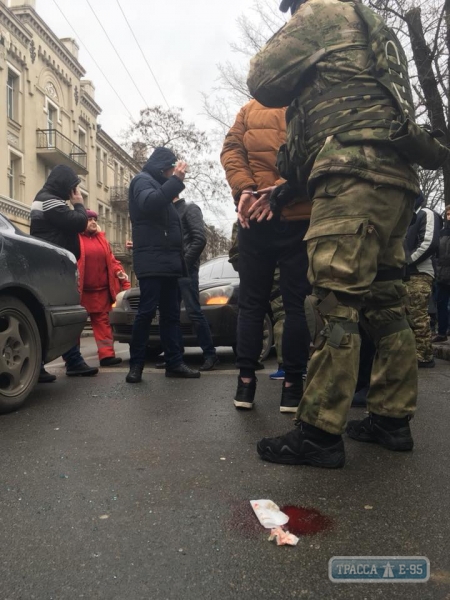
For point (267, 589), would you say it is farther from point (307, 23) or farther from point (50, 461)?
point (307, 23)

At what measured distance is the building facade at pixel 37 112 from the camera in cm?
2336

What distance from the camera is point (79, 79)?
31.6 metres

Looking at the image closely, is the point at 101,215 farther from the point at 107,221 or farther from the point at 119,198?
the point at 119,198

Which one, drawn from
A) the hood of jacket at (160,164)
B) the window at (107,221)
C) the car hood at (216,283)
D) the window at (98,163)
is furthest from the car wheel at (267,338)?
the window at (107,221)

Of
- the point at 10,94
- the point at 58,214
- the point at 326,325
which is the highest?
the point at 10,94

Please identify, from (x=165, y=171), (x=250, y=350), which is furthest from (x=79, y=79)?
(x=250, y=350)

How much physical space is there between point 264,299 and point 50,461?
4.92ft

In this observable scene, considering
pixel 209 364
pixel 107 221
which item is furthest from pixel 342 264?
pixel 107 221

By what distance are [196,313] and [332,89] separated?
360cm

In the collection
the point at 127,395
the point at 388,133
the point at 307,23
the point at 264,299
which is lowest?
the point at 127,395

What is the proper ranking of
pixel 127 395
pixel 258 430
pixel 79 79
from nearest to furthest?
pixel 258 430, pixel 127 395, pixel 79 79

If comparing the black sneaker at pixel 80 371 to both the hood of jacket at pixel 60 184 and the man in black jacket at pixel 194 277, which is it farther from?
the hood of jacket at pixel 60 184

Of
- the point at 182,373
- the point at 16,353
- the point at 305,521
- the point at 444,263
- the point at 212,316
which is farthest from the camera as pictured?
the point at 444,263

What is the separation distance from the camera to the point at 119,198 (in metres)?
37.8
